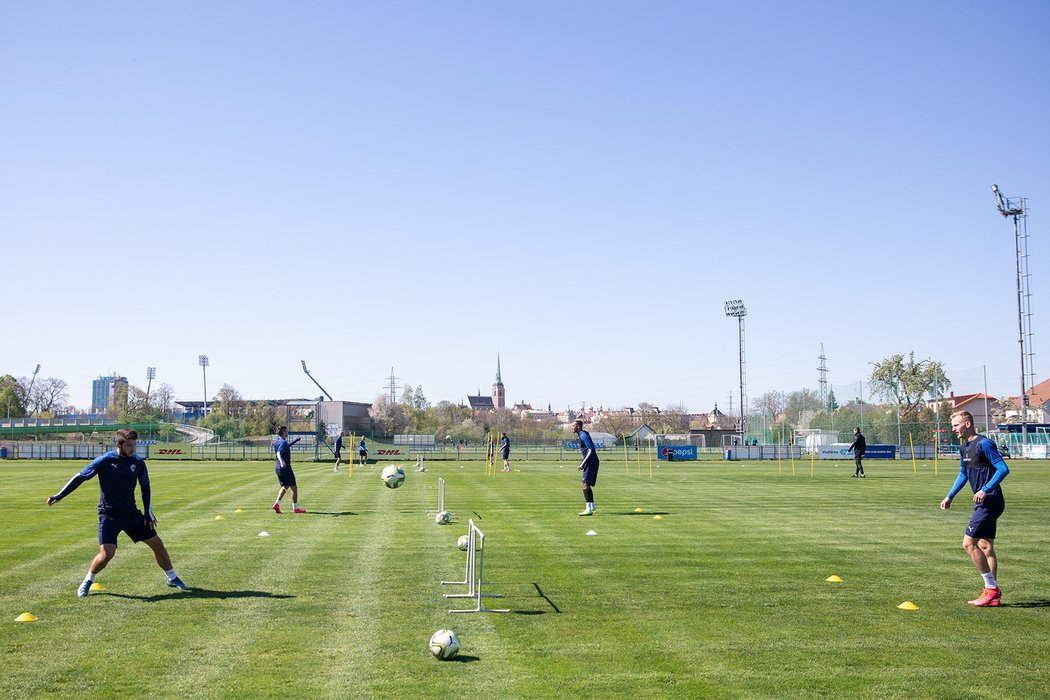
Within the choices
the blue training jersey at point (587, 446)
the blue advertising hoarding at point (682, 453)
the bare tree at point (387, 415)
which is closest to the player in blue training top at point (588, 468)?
the blue training jersey at point (587, 446)

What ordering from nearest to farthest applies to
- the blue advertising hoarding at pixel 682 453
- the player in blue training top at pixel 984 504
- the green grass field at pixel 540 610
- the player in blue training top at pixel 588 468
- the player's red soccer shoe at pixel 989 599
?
the green grass field at pixel 540 610 < the player's red soccer shoe at pixel 989 599 < the player in blue training top at pixel 984 504 < the player in blue training top at pixel 588 468 < the blue advertising hoarding at pixel 682 453

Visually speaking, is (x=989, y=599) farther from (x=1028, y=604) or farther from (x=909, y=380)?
(x=909, y=380)

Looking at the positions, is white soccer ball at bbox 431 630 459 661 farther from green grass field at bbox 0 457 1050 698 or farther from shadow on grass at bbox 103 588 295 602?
shadow on grass at bbox 103 588 295 602

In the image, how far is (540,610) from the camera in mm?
10273

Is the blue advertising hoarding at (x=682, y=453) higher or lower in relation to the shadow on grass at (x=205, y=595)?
lower

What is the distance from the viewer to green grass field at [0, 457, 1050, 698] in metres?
7.47

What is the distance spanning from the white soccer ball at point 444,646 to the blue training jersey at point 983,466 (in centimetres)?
662

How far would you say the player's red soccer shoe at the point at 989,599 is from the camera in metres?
10.5

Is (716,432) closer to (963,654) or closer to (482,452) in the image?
(482,452)

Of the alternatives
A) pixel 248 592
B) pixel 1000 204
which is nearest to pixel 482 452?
pixel 1000 204

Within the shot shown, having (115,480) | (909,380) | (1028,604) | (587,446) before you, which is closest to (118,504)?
(115,480)

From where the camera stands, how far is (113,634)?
9.05 m

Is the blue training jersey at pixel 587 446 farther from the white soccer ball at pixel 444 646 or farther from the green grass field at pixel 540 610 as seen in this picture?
the white soccer ball at pixel 444 646

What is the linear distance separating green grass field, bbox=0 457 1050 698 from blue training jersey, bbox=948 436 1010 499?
1469 millimetres
